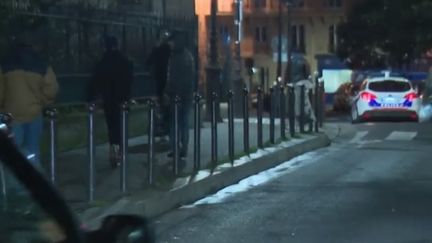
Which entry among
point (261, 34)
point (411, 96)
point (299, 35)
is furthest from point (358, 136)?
point (261, 34)

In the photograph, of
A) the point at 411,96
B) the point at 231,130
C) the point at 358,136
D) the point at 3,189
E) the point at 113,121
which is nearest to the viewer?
the point at 3,189

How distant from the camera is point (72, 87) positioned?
51.9 ft

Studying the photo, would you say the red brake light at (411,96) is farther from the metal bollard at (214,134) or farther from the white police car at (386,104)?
the metal bollard at (214,134)

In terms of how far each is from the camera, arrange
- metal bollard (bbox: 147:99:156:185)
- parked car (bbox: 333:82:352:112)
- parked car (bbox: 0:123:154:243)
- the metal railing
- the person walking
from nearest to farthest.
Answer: parked car (bbox: 0:123:154:243) → the metal railing → the person walking → metal bollard (bbox: 147:99:156:185) → parked car (bbox: 333:82:352:112)

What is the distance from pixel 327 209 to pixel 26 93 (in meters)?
3.24

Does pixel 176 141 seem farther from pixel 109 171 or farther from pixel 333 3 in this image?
pixel 333 3

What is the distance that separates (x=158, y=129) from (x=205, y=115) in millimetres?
7408

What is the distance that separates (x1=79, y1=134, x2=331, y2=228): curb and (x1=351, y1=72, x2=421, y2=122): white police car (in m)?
13.3

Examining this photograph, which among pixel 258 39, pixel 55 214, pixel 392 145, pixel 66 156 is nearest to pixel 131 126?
pixel 66 156

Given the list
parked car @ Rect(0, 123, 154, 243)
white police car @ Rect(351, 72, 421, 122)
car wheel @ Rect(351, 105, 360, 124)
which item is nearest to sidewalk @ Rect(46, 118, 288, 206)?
parked car @ Rect(0, 123, 154, 243)

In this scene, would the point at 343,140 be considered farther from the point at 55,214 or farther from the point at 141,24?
the point at 55,214

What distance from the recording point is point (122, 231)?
151 inches

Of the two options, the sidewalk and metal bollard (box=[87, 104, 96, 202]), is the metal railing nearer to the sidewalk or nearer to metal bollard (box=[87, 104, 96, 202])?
metal bollard (box=[87, 104, 96, 202])

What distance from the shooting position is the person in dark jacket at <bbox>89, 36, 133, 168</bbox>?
13117 millimetres
